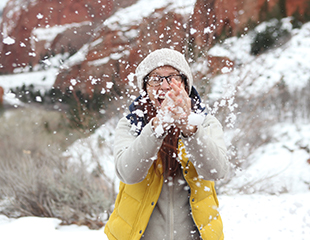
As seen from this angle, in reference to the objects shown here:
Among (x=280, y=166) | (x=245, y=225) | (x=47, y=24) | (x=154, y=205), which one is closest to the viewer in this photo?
(x=154, y=205)

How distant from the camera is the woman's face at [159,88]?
3.66 ft

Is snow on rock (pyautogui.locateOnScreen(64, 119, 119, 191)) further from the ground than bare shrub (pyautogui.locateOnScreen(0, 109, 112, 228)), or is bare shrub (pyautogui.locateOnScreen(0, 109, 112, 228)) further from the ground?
snow on rock (pyautogui.locateOnScreen(64, 119, 119, 191))

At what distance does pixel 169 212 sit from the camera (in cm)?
103

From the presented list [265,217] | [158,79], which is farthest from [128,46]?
[265,217]

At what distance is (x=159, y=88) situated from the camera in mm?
1133

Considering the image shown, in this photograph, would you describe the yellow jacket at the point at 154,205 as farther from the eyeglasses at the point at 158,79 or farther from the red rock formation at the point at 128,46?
the red rock formation at the point at 128,46

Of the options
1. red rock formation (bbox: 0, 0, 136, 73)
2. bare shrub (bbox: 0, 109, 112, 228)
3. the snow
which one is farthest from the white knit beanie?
the snow

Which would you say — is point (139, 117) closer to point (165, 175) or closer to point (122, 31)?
point (165, 175)

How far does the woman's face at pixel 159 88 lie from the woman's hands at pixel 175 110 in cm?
25

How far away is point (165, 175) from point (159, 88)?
15.9 inches

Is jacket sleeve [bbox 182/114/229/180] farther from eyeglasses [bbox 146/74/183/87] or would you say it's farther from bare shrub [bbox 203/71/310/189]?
bare shrub [bbox 203/71/310/189]

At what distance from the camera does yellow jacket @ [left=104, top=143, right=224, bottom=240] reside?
1.01 metres

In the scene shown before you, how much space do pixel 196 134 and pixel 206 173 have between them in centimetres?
17

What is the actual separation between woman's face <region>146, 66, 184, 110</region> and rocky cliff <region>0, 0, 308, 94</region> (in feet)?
6.73
